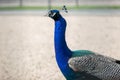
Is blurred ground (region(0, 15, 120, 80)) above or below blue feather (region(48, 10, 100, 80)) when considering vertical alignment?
below

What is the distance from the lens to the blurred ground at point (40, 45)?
267 inches

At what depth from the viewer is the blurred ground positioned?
22.3 ft

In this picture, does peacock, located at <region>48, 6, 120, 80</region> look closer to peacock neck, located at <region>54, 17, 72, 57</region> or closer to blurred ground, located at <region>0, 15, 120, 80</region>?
peacock neck, located at <region>54, 17, 72, 57</region>

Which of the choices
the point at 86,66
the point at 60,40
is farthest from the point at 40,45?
the point at 86,66

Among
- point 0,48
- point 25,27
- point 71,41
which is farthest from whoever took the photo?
point 25,27

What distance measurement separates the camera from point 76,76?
184 inches

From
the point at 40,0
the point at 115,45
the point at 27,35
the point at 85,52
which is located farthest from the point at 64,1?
the point at 85,52

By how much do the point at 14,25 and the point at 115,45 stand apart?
522cm

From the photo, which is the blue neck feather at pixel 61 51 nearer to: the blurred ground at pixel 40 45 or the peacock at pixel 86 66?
the peacock at pixel 86 66

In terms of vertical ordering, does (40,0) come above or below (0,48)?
below

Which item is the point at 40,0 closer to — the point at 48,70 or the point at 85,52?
the point at 48,70

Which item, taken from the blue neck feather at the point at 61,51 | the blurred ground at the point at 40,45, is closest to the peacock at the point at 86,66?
the blue neck feather at the point at 61,51

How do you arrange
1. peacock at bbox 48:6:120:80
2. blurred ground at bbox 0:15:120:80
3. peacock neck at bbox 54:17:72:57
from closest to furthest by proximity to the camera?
peacock at bbox 48:6:120:80 < peacock neck at bbox 54:17:72:57 < blurred ground at bbox 0:15:120:80

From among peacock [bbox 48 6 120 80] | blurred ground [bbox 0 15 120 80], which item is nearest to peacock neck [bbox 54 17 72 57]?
peacock [bbox 48 6 120 80]
